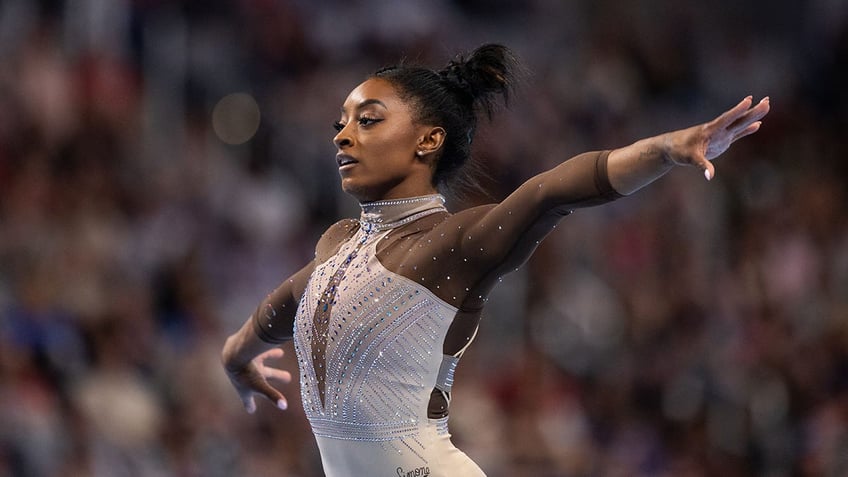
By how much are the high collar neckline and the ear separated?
0.38 feet

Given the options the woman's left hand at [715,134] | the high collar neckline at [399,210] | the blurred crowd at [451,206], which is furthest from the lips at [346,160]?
the blurred crowd at [451,206]

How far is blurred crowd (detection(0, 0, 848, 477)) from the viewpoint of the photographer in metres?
5.96

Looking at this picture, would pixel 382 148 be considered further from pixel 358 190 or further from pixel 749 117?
pixel 749 117

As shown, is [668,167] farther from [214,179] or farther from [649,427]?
[214,179]

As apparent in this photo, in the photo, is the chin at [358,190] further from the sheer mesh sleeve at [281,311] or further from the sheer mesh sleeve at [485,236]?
the sheer mesh sleeve at [281,311]

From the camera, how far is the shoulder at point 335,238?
3275mm

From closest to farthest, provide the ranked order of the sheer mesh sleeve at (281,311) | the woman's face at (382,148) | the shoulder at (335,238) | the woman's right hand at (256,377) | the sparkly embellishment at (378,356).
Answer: the sparkly embellishment at (378,356) → the woman's face at (382,148) → the shoulder at (335,238) → the sheer mesh sleeve at (281,311) → the woman's right hand at (256,377)

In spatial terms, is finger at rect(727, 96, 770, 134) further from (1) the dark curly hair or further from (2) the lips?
(2) the lips

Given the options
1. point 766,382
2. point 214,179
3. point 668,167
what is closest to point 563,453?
point 766,382

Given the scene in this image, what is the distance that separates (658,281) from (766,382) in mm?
930

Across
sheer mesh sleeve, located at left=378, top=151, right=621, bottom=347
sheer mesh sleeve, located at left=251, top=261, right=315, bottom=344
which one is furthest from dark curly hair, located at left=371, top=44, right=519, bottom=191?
sheer mesh sleeve, located at left=251, top=261, right=315, bottom=344

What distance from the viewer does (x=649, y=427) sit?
20.7 feet

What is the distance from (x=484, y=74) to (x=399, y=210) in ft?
1.46

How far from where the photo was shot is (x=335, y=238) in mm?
3344
